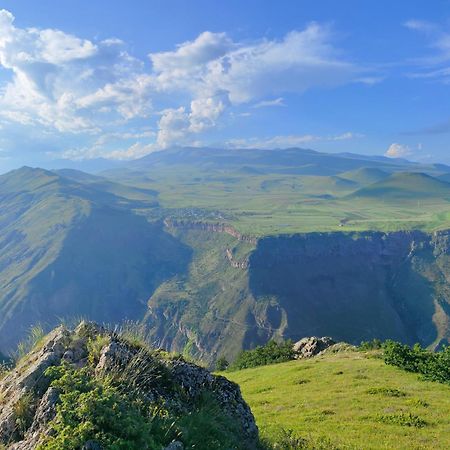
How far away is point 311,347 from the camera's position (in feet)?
231

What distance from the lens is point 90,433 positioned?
9742mm

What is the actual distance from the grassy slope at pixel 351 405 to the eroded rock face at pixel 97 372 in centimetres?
421

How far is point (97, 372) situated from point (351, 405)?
21.2 metres

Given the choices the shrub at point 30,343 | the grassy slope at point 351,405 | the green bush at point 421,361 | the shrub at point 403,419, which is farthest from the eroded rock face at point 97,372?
the green bush at point 421,361

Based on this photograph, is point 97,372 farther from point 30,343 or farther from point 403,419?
point 403,419

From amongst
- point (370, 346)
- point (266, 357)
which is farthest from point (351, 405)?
point (266, 357)

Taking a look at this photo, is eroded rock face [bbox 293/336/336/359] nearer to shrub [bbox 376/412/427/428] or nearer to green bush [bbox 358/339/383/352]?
green bush [bbox 358/339/383/352]

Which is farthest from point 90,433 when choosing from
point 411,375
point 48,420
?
point 411,375

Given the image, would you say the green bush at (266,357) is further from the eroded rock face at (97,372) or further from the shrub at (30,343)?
the shrub at (30,343)

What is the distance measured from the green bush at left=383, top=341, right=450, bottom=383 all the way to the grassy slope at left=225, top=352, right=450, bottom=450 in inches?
54.4

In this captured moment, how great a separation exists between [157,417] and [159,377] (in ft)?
8.71

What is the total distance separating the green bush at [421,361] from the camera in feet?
116

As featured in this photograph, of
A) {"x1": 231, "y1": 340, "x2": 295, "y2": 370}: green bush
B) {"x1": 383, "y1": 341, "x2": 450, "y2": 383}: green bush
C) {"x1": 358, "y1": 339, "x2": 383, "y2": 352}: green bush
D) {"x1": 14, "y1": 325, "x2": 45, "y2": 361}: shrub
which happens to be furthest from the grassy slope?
{"x1": 231, "y1": 340, "x2": 295, "y2": 370}: green bush

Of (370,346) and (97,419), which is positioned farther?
(370,346)
